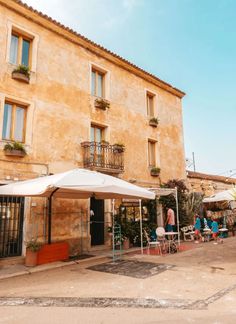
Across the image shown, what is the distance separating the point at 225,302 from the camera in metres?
4.79

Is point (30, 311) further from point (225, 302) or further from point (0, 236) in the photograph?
point (0, 236)

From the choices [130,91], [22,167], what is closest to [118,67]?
[130,91]

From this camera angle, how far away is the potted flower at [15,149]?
944 cm

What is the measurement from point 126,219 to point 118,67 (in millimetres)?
8238

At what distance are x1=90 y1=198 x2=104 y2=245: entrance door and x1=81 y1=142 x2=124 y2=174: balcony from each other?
170 centimetres

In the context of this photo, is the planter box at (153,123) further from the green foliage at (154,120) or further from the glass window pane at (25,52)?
the glass window pane at (25,52)

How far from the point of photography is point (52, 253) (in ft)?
29.9

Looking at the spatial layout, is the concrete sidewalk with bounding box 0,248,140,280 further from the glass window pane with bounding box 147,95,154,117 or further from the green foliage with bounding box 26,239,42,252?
the glass window pane with bounding box 147,95,154,117

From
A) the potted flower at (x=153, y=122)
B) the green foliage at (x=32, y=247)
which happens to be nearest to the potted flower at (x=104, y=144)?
the potted flower at (x=153, y=122)

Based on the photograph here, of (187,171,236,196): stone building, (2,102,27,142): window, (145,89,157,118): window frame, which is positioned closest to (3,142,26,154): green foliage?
(2,102,27,142): window

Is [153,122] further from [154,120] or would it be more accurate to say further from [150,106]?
[150,106]

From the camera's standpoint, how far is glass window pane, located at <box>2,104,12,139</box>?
9.86 meters

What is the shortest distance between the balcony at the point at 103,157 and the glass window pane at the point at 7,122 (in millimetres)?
3250

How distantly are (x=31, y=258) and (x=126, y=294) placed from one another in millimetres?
4360
